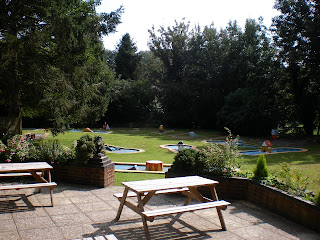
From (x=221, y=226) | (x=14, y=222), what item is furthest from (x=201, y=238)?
(x=14, y=222)

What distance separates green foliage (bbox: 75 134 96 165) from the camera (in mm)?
6280

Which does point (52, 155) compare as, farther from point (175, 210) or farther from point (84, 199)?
point (175, 210)

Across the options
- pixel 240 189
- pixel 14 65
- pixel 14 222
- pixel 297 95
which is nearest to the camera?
pixel 14 222

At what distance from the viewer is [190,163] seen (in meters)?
5.99

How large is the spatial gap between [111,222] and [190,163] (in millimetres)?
2213

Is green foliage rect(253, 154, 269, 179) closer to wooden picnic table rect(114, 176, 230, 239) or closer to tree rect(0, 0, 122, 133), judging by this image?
wooden picnic table rect(114, 176, 230, 239)

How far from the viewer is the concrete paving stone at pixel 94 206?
489 cm

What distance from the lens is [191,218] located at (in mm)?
4602

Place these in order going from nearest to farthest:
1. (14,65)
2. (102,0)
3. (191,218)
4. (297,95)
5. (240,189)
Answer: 1. (191,218)
2. (240,189)
3. (14,65)
4. (102,0)
5. (297,95)

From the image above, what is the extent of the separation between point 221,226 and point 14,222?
2.85m

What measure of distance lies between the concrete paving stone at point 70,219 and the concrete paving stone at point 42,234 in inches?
9.1

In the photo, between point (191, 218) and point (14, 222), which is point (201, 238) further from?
point (14, 222)

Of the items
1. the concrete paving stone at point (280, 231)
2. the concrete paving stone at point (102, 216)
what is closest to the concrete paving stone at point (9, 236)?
the concrete paving stone at point (102, 216)

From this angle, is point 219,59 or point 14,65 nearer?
point 14,65
